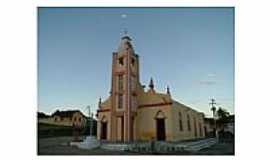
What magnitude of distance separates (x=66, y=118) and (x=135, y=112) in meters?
0.47

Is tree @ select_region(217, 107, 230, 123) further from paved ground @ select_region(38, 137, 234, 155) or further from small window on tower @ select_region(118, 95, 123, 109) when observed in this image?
small window on tower @ select_region(118, 95, 123, 109)

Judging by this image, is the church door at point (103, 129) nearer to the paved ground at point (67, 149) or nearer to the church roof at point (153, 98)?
the paved ground at point (67, 149)

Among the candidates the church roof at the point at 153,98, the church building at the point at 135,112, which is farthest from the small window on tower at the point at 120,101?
the church roof at the point at 153,98

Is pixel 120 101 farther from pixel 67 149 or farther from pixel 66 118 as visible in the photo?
pixel 67 149

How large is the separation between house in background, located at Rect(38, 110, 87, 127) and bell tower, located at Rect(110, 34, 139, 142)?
0.22m

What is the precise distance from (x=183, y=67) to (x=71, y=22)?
32.6 inches

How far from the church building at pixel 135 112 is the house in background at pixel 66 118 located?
0.40ft

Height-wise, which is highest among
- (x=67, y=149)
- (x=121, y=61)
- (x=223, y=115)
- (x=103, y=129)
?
(x=121, y=61)

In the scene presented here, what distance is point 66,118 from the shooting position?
2.73 meters

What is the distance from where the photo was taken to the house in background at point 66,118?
2.70m

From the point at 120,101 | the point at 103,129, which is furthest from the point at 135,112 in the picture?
the point at 103,129
